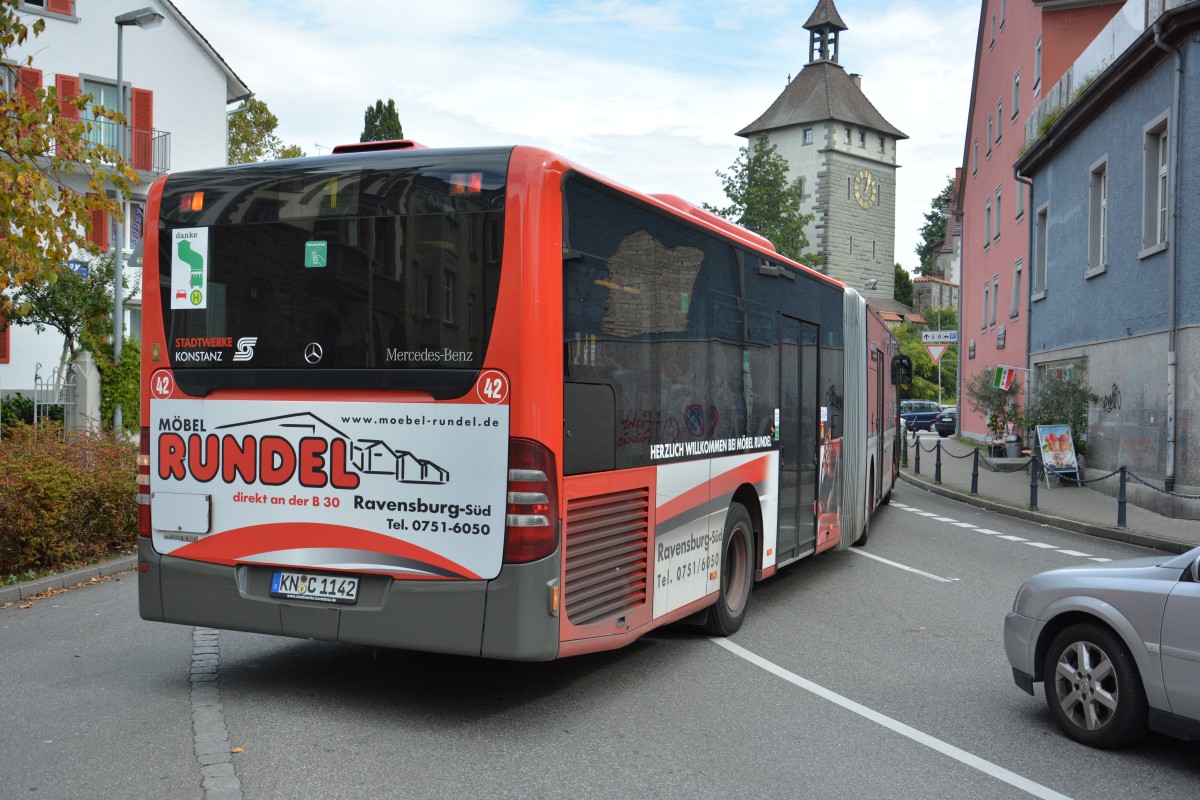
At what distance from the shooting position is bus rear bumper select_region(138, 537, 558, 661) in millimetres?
5699

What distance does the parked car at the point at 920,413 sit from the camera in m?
54.4

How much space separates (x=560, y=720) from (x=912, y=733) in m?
1.79

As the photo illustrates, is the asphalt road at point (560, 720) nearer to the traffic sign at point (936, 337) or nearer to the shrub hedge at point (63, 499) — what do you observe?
the shrub hedge at point (63, 499)

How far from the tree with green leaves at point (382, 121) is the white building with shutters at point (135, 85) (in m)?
8.24

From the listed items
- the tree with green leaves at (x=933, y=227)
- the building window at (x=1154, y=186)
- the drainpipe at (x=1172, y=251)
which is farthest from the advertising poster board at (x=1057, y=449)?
the tree with green leaves at (x=933, y=227)

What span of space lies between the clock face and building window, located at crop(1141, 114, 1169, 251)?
74709 millimetres

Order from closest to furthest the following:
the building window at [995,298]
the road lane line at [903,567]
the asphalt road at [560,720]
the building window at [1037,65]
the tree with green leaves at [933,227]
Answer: the asphalt road at [560,720]
the road lane line at [903,567]
the building window at [1037,65]
the building window at [995,298]
the tree with green leaves at [933,227]

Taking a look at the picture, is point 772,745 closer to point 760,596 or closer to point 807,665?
point 807,665

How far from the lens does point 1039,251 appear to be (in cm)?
2919

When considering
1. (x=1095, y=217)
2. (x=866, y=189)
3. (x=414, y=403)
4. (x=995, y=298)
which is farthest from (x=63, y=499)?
(x=866, y=189)

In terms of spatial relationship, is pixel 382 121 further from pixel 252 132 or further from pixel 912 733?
pixel 912 733

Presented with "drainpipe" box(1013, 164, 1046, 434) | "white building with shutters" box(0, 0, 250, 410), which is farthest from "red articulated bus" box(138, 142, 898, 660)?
"white building with shutters" box(0, 0, 250, 410)

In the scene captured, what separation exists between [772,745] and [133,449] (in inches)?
353

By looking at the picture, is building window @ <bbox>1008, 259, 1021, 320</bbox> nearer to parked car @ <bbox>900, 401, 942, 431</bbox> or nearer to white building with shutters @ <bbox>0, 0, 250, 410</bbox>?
parked car @ <bbox>900, 401, 942, 431</bbox>
